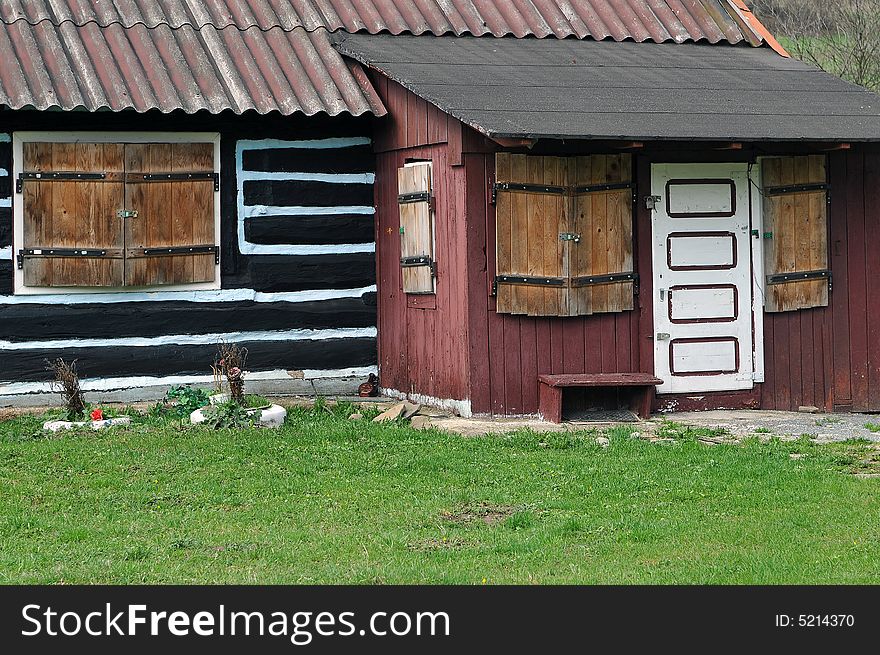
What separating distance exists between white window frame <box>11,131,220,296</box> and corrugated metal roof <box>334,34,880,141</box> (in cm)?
168

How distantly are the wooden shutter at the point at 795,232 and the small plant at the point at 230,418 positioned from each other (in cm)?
462

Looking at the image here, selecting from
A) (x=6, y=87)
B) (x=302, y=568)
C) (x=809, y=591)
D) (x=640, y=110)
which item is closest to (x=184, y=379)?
(x=6, y=87)

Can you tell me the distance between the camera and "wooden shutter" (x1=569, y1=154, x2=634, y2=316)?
11.4 m

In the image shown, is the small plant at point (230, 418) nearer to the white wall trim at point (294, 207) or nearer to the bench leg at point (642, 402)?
the white wall trim at point (294, 207)

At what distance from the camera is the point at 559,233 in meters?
11.4

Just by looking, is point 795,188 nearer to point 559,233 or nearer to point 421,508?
point 559,233

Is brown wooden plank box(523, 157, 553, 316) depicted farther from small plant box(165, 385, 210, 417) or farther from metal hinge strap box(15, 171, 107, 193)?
metal hinge strap box(15, 171, 107, 193)

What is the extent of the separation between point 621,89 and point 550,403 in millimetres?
2785

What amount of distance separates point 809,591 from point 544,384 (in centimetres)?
546

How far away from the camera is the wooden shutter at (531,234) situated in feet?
36.9

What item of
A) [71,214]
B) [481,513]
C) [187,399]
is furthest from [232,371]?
[481,513]

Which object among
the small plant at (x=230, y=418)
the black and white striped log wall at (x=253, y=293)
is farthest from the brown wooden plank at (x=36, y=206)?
the small plant at (x=230, y=418)

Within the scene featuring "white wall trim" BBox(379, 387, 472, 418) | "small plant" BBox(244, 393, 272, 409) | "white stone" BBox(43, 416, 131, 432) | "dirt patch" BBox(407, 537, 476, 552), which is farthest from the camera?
"white wall trim" BBox(379, 387, 472, 418)

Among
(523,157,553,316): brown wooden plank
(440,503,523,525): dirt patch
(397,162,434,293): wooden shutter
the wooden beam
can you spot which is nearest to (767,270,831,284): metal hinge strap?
(523,157,553,316): brown wooden plank
